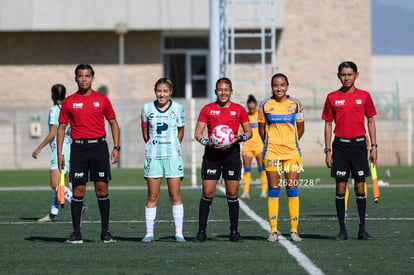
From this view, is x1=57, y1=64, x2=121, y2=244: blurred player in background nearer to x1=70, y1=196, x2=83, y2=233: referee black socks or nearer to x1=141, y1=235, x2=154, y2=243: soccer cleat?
x1=70, y1=196, x2=83, y2=233: referee black socks

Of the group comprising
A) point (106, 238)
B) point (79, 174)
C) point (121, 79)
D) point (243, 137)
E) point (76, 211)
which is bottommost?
point (106, 238)

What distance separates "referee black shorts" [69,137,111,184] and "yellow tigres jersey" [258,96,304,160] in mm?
1969

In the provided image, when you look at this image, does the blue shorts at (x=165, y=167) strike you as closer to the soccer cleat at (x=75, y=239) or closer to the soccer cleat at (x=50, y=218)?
the soccer cleat at (x=75, y=239)

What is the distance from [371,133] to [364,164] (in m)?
0.40

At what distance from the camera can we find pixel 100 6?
35.8 metres

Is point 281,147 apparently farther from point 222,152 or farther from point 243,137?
point 222,152

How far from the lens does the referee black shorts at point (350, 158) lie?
36.7 feet

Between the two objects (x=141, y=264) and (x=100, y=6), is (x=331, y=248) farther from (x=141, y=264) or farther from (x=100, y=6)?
(x=100, y=6)

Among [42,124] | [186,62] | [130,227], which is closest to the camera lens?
[130,227]

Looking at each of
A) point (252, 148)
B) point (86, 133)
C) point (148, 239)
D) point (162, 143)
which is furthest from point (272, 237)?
point (252, 148)

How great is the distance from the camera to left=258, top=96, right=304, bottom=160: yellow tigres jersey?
36.4 feet

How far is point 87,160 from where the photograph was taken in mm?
11062

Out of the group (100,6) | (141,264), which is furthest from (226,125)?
(100,6)

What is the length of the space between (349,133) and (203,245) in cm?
224
